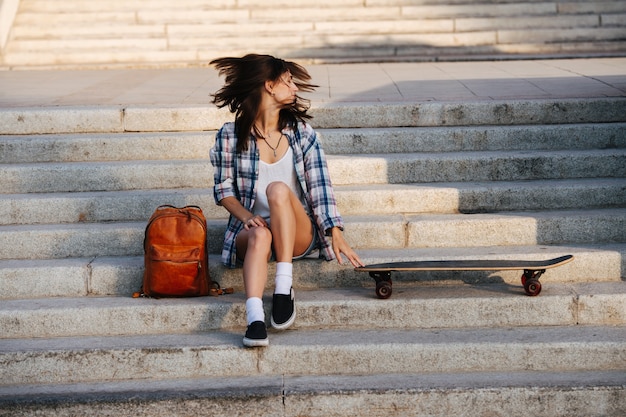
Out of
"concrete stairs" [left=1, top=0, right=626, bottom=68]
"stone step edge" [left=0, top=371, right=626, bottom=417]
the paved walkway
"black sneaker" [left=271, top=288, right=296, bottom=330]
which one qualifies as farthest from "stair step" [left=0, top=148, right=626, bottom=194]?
"concrete stairs" [left=1, top=0, right=626, bottom=68]

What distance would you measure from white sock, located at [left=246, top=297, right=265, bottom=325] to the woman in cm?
32

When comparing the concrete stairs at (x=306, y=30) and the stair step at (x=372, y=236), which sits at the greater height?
the concrete stairs at (x=306, y=30)

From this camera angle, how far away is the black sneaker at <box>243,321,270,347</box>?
4672mm

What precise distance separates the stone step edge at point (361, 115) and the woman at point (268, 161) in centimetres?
153

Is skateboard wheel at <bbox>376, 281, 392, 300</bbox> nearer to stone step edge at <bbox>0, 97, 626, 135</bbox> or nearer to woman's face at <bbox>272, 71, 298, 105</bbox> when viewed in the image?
woman's face at <bbox>272, 71, 298, 105</bbox>

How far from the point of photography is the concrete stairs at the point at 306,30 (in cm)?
1159

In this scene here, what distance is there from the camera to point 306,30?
39.9 feet

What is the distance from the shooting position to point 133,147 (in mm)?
6457

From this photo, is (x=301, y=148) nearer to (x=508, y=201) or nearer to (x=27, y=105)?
(x=508, y=201)

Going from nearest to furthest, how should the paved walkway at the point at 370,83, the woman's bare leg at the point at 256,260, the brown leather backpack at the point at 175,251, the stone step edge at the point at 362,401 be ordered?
the stone step edge at the point at 362,401
the woman's bare leg at the point at 256,260
the brown leather backpack at the point at 175,251
the paved walkway at the point at 370,83

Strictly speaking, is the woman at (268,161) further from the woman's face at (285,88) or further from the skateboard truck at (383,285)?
the skateboard truck at (383,285)

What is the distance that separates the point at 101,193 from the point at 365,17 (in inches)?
278

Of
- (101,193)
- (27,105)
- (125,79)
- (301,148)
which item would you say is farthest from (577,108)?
(125,79)

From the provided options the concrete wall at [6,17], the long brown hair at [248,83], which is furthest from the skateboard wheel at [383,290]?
the concrete wall at [6,17]
